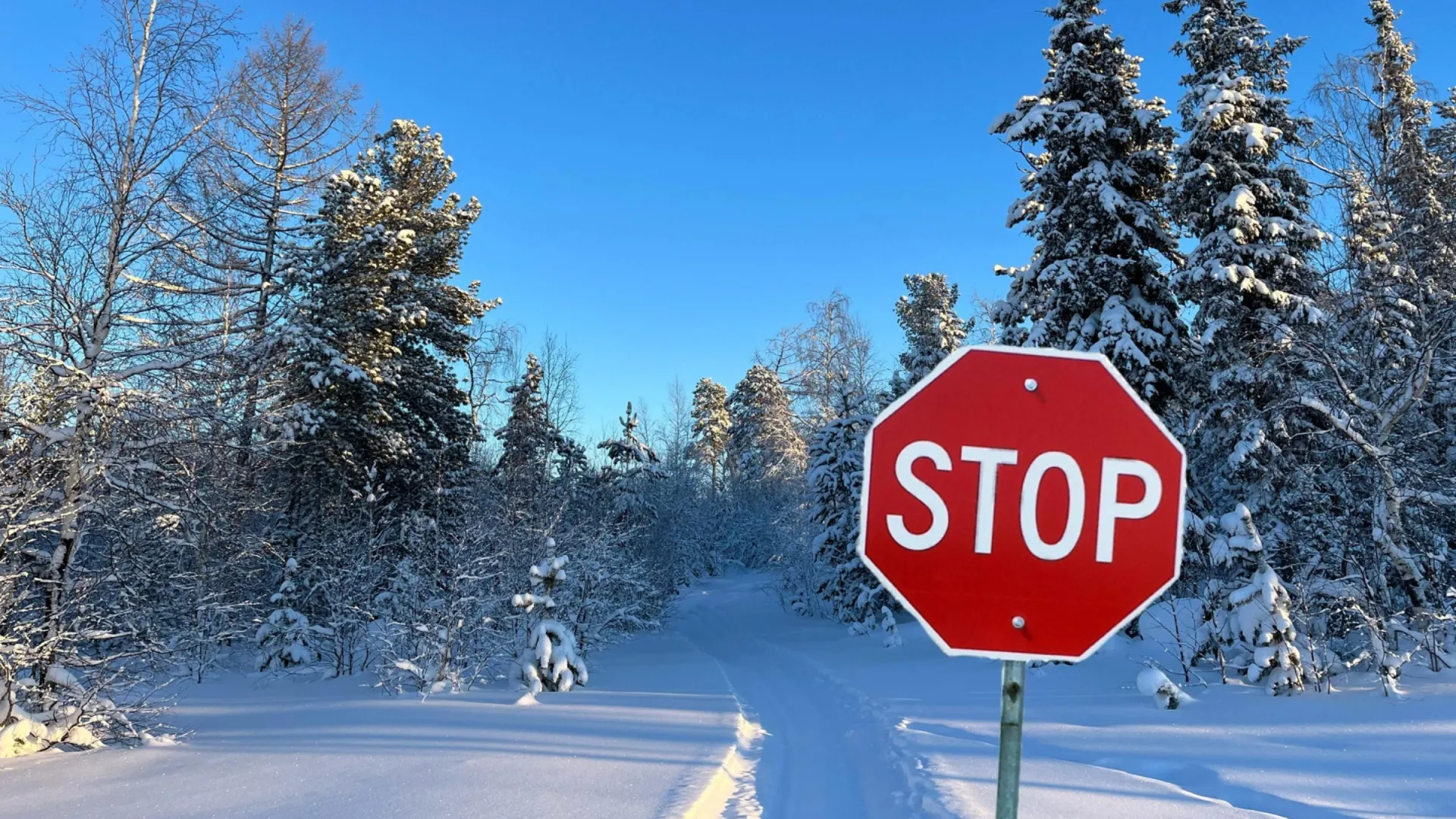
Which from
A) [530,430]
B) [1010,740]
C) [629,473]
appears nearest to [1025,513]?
[1010,740]

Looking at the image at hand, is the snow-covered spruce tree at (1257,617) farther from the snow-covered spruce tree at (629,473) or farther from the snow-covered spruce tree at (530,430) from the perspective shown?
the snow-covered spruce tree at (629,473)

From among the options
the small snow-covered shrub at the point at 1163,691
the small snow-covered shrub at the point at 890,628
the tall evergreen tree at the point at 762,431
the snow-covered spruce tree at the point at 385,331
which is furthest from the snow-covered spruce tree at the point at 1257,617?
the tall evergreen tree at the point at 762,431

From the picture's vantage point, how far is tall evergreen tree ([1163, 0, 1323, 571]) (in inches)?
567

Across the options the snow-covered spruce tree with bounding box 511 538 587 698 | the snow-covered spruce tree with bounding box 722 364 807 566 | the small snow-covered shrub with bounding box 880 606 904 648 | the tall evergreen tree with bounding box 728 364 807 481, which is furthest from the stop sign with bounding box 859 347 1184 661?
the tall evergreen tree with bounding box 728 364 807 481

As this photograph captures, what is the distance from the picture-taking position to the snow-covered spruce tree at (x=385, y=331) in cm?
1850

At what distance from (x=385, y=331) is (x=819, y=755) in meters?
16.0

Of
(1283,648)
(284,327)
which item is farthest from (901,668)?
(284,327)

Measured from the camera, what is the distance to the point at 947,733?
934 cm

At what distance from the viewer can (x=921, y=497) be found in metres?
1.65

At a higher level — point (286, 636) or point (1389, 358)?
point (1389, 358)

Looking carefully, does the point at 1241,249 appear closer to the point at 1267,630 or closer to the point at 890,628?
the point at 1267,630

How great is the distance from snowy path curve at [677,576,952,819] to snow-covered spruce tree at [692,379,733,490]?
45.0 m

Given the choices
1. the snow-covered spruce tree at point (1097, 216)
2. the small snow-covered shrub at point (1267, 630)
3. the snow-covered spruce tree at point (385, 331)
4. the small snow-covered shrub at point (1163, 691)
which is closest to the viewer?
the small snow-covered shrub at point (1267, 630)

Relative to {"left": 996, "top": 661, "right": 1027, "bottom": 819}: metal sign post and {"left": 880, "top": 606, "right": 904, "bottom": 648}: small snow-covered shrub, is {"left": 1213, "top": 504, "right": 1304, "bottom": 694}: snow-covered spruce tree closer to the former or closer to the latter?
{"left": 996, "top": 661, "right": 1027, "bottom": 819}: metal sign post
